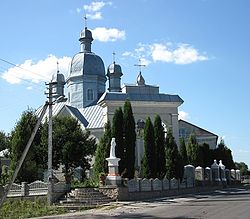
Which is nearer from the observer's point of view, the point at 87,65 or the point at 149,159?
the point at 149,159

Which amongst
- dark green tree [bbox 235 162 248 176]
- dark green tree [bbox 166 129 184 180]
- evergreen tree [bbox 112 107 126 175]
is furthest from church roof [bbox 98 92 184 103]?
dark green tree [bbox 235 162 248 176]

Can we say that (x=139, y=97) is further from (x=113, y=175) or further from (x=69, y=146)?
(x=113, y=175)

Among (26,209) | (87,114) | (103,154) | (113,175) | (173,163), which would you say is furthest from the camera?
(87,114)

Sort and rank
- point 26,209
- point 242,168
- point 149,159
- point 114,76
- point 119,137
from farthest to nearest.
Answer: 1. point 242,168
2. point 114,76
3. point 149,159
4. point 119,137
5. point 26,209

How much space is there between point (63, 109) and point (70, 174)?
59.6 feet

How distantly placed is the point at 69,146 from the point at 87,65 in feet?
75.9

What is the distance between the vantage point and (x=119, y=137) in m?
30.4

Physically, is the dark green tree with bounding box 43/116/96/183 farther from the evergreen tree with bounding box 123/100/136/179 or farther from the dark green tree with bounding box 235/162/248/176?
the dark green tree with bounding box 235/162/248/176

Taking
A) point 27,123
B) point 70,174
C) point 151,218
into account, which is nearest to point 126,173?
point 27,123

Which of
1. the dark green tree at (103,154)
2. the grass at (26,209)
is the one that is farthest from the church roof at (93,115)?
the grass at (26,209)

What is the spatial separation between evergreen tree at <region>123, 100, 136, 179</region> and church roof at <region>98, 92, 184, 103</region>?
44.9 ft

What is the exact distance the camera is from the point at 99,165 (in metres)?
31.7

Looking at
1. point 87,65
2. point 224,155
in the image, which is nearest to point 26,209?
point 224,155

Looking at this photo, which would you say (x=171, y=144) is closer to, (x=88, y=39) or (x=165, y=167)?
(x=165, y=167)
